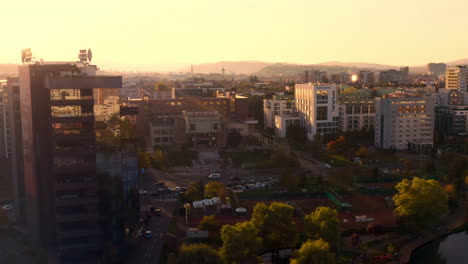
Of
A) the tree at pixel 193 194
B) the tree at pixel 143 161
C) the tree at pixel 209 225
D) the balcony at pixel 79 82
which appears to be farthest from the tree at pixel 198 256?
the tree at pixel 143 161

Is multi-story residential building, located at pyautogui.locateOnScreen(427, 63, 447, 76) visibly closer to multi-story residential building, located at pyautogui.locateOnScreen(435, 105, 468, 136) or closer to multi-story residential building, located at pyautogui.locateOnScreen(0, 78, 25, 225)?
multi-story residential building, located at pyautogui.locateOnScreen(435, 105, 468, 136)

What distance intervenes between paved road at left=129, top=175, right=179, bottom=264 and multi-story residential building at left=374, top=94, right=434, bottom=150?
6035 mm

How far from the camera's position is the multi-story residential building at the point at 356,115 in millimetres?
13180

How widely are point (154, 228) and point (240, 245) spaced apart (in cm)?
184

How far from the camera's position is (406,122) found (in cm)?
1173

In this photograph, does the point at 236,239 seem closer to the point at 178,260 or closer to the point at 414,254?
the point at 178,260

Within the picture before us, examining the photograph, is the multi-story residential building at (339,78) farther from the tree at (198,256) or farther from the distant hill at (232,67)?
the distant hill at (232,67)

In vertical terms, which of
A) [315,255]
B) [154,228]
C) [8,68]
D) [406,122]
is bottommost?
[154,228]

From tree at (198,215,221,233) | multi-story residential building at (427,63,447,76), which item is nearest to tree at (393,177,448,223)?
tree at (198,215,221,233)

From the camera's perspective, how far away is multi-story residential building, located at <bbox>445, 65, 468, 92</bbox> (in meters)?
19.2

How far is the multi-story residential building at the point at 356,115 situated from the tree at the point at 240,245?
8.67 metres

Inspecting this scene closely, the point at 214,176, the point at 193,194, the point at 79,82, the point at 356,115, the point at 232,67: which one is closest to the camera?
the point at 79,82

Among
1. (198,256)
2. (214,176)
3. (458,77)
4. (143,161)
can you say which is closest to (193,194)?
(214,176)

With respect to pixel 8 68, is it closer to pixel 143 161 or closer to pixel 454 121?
pixel 143 161
